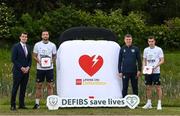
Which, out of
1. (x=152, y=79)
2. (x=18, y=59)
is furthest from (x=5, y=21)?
(x=152, y=79)

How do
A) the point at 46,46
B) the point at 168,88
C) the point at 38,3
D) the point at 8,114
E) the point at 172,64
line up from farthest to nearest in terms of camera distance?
the point at 38,3
the point at 172,64
the point at 168,88
the point at 46,46
the point at 8,114

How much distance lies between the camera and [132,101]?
1734 cm

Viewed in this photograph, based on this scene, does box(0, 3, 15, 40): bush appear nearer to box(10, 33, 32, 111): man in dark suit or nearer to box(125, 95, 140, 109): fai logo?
box(10, 33, 32, 111): man in dark suit

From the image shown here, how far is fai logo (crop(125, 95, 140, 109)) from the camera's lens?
56.9ft

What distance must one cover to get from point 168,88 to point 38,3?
1626 cm

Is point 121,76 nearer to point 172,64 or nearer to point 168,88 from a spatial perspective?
point 168,88

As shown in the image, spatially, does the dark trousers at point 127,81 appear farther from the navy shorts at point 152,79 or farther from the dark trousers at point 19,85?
the dark trousers at point 19,85

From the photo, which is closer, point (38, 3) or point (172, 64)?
point (172, 64)

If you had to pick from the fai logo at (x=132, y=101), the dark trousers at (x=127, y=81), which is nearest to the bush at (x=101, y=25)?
the dark trousers at (x=127, y=81)

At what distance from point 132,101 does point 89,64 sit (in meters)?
1.44

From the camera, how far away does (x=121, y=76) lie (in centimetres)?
1756

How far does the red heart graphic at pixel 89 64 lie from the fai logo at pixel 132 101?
3.61ft

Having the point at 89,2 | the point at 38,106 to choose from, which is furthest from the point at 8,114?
the point at 89,2

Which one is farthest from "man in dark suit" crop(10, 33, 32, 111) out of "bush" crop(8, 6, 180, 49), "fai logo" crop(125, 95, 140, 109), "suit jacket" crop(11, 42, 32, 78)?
"bush" crop(8, 6, 180, 49)
